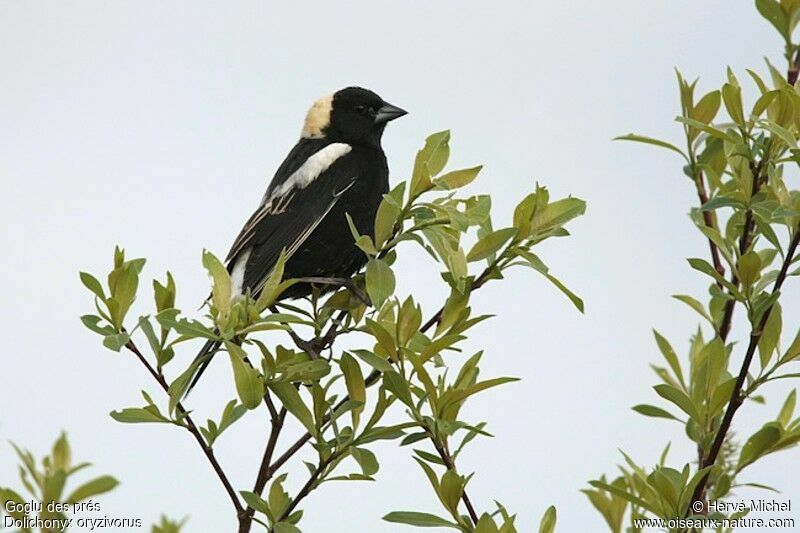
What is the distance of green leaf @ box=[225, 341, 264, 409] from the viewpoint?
1812 millimetres

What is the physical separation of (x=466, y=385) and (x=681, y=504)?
40 cm

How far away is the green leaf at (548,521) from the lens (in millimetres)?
1857

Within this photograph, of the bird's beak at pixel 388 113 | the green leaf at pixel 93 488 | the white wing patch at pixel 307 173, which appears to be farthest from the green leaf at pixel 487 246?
the bird's beak at pixel 388 113

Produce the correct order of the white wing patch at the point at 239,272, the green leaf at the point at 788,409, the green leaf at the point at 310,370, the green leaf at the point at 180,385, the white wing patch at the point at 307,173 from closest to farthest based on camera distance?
the green leaf at the point at 180,385 → the green leaf at the point at 310,370 → the green leaf at the point at 788,409 → the white wing patch at the point at 239,272 → the white wing patch at the point at 307,173

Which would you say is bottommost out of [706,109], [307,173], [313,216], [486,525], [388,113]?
[486,525]

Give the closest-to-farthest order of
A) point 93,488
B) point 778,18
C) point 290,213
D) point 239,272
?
1. point 93,488
2. point 778,18
3. point 239,272
4. point 290,213

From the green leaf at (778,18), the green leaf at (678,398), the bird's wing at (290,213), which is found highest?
the bird's wing at (290,213)

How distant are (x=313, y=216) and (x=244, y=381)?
1.52m

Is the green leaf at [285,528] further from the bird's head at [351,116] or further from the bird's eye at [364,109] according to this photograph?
the bird's eye at [364,109]

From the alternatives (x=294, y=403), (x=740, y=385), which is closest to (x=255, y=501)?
(x=294, y=403)

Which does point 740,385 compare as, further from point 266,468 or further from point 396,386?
point 266,468

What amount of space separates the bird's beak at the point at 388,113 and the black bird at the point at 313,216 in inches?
7.0

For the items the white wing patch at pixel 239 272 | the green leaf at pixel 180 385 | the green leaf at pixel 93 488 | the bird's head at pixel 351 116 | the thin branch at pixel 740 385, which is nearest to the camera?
the green leaf at pixel 93 488

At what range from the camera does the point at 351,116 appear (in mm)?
4023
